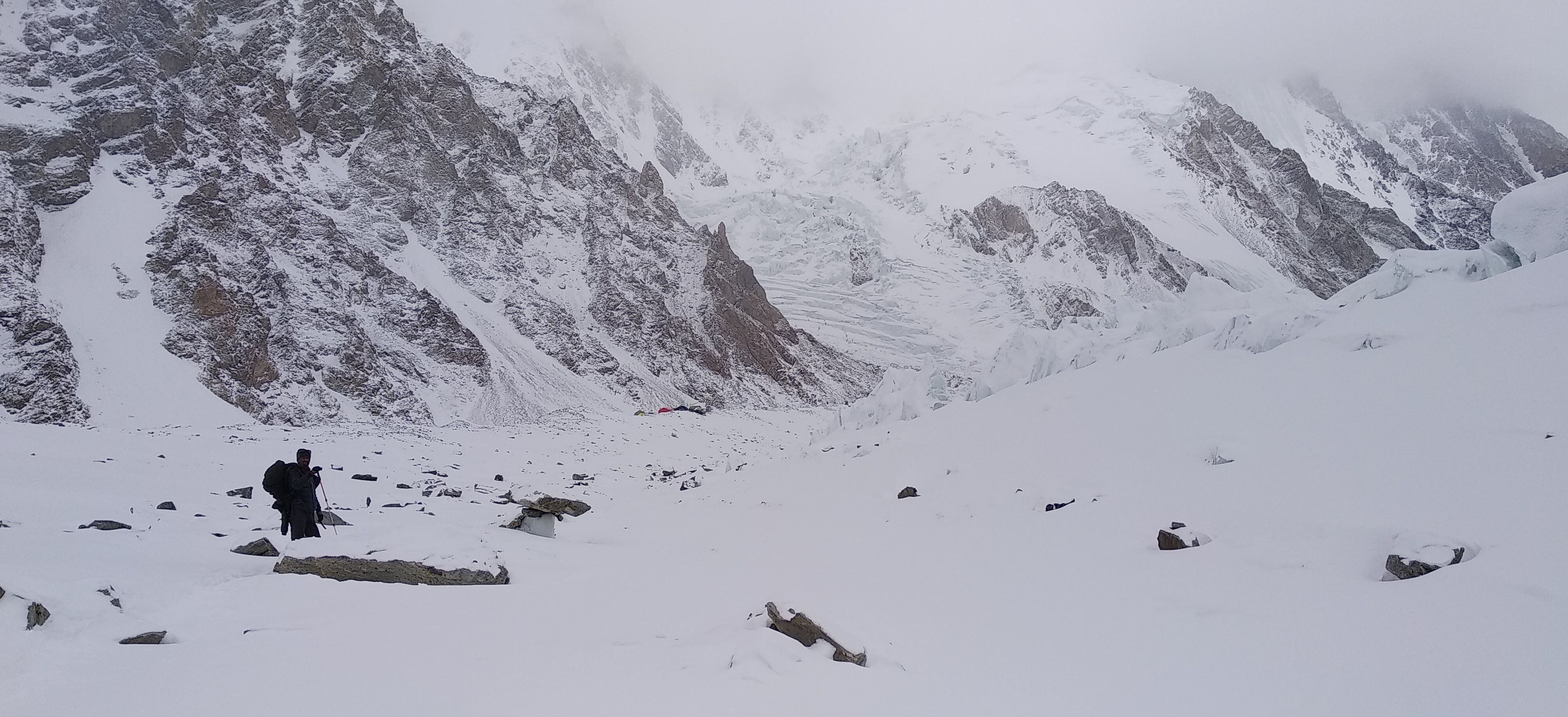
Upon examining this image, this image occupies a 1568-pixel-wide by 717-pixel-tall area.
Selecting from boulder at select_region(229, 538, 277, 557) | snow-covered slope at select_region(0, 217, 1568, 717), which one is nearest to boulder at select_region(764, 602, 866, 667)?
snow-covered slope at select_region(0, 217, 1568, 717)

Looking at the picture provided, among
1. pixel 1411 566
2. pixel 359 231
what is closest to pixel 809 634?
pixel 1411 566

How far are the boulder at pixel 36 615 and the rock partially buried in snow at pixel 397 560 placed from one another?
1.83 m

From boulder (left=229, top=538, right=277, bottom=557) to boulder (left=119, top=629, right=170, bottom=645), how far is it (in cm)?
252

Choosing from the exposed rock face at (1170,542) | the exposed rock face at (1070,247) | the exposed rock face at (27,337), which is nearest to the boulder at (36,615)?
the exposed rock face at (1170,542)

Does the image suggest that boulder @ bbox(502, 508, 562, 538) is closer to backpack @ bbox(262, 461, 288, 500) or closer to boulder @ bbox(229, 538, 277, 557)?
backpack @ bbox(262, 461, 288, 500)

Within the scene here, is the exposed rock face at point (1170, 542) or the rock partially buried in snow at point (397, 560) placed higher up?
the rock partially buried in snow at point (397, 560)

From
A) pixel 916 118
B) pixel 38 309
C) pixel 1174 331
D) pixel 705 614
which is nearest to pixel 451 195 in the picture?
pixel 38 309

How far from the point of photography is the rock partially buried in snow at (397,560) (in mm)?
6152

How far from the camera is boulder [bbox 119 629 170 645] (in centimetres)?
418

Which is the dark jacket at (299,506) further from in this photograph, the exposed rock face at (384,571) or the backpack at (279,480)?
the exposed rock face at (384,571)

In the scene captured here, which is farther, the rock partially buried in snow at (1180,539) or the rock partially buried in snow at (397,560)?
the rock partially buried in snow at (1180,539)

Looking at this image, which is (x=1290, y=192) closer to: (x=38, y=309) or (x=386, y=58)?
(x=386, y=58)

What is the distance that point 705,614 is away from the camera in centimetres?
590

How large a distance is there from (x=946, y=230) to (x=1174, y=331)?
11338cm
